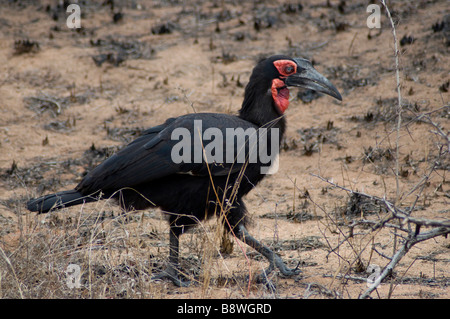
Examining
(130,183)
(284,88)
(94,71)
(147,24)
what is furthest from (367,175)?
(147,24)

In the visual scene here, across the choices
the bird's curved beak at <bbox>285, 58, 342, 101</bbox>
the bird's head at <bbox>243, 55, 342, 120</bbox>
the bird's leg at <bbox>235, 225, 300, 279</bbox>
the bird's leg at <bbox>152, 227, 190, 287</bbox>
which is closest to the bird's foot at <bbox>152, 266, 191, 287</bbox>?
the bird's leg at <bbox>152, 227, 190, 287</bbox>

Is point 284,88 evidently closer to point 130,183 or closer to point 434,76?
point 130,183

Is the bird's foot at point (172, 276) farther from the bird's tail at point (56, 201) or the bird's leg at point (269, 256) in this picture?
the bird's tail at point (56, 201)

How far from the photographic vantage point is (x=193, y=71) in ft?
29.8

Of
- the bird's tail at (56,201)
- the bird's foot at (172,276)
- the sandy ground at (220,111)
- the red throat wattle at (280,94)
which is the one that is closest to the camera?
the sandy ground at (220,111)

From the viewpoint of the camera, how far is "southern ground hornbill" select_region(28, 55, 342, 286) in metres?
4.32

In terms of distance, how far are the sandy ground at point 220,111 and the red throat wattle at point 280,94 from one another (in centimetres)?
76

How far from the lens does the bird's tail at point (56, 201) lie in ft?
14.4

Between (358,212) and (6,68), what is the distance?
639 centimetres

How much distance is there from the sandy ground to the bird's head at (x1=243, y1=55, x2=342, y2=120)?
0.75 m

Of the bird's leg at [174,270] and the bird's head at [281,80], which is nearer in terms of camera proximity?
the bird's leg at [174,270]

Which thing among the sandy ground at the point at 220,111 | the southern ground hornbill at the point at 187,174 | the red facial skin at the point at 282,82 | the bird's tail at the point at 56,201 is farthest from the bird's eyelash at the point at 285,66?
the bird's tail at the point at 56,201

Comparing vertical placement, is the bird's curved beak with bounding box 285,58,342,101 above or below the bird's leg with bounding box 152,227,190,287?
above

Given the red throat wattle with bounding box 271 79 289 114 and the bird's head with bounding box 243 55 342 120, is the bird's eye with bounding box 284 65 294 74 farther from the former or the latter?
the red throat wattle with bounding box 271 79 289 114
